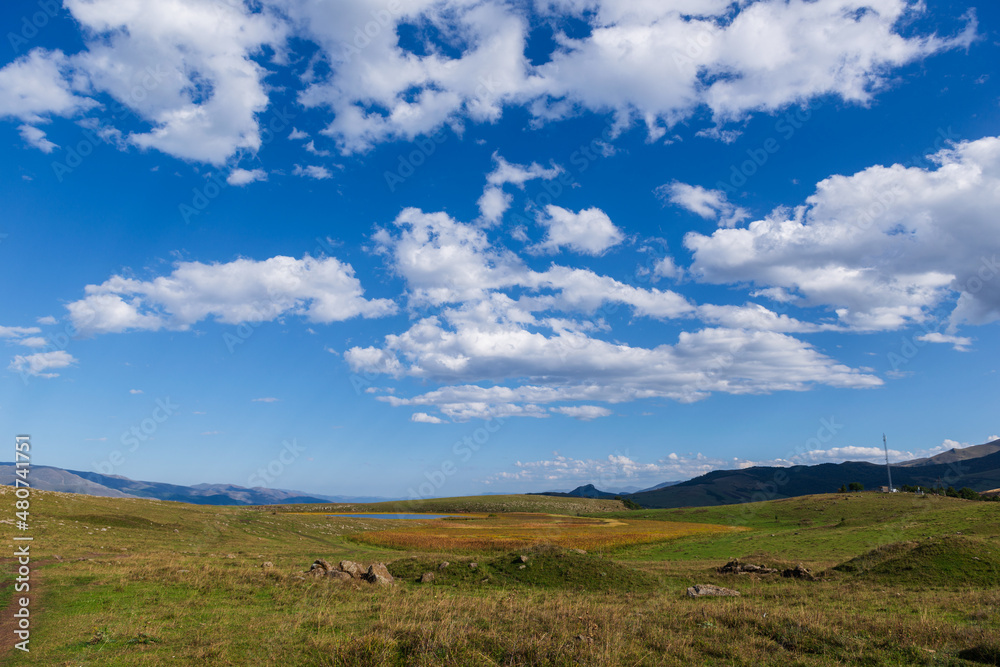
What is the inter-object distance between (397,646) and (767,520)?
331 ft

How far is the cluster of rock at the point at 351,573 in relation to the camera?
2459 centimetres

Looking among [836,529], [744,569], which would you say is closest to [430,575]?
[744,569]

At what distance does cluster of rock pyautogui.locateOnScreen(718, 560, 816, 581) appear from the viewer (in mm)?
28644

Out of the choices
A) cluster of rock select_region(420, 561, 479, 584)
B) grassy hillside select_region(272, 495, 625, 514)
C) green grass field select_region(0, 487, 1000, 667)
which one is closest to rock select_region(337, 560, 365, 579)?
green grass field select_region(0, 487, 1000, 667)

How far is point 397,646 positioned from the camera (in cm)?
1106

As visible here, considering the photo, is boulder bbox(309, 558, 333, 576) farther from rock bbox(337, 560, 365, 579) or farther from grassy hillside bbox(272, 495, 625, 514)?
grassy hillside bbox(272, 495, 625, 514)

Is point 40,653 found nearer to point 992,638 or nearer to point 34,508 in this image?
point 992,638

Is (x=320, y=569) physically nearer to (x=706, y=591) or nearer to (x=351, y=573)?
(x=351, y=573)

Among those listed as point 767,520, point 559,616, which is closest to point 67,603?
point 559,616

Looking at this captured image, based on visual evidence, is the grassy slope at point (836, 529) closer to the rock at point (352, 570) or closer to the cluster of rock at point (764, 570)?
the cluster of rock at point (764, 570)

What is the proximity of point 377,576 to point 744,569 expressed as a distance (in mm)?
22266

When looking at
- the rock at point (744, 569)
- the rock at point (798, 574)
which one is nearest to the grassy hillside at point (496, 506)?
the rock at point (744, 569)

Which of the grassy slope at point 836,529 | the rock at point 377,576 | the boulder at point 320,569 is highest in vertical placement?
the boulder at point 320,569

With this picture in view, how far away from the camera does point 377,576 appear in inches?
976
